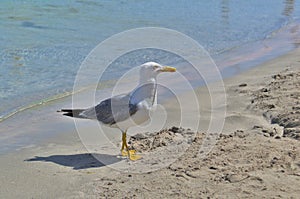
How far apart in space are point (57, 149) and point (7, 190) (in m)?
1.34

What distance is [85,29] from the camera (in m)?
15.4

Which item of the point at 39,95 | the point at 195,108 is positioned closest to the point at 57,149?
the point at 195,108

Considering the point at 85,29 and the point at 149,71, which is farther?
the point at 85,29

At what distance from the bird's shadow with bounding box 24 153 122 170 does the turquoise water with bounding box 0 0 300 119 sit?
2.37 m

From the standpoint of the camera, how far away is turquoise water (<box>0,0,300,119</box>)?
1009cm

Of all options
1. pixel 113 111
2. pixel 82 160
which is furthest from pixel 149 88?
pixel 82 160

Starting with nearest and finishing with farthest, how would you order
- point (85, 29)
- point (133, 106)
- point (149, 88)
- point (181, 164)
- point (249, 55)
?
point (181, 164) → point (133, 106) → point (149, 88) → point (249, 55) → point (85, 29)

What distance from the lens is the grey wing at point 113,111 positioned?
18.8 ft

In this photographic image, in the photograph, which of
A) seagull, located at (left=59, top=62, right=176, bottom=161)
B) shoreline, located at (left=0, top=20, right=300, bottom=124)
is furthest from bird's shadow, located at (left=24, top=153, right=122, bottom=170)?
shoreline, located at (left=0, top=20, right=300, bottom=124)

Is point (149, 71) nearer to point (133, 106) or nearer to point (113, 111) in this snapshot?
point (133, 106)

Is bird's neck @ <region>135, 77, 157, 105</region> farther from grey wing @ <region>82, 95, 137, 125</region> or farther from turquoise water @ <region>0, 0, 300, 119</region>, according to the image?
turquoise water @ <region>0, 0, 300, 119</region>

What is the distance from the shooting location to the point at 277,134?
20.1ft

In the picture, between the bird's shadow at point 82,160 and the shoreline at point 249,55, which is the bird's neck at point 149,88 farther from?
the shoreline at point 249,55

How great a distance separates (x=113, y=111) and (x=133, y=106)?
0.27 metres
